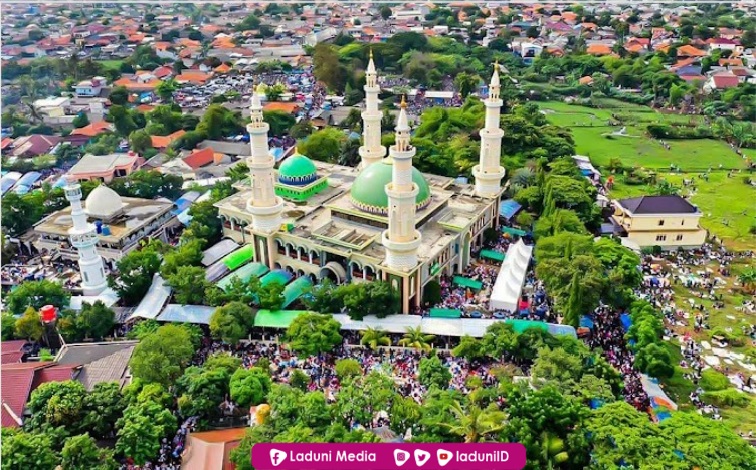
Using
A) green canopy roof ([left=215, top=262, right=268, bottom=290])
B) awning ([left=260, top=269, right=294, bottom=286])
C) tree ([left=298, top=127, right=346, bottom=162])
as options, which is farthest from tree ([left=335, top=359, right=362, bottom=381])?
tree ([left=298, top=127, right=346, bottom=162])

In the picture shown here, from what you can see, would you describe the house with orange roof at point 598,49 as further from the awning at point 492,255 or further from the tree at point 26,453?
the tree at point 26,453

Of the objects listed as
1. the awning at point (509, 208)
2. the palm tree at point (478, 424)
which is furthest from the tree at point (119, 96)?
the palm tree at point (478, 424)

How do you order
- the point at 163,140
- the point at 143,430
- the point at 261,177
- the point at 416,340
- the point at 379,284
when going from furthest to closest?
1. the point at 163,140
2. the point at 261,177
3. the point at 379,284
4. the point at 416,340
5. the point at 143,430

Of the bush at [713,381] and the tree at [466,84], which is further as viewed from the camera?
the tree at [466,84]

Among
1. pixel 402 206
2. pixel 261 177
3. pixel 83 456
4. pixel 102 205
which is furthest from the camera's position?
pixel 102 205

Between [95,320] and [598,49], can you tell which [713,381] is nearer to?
[95,320]

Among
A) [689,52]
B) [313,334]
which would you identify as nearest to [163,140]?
[313,334]

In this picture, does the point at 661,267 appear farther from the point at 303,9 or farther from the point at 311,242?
the point at 303,9

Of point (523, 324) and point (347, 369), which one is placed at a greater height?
point (347, 369)
